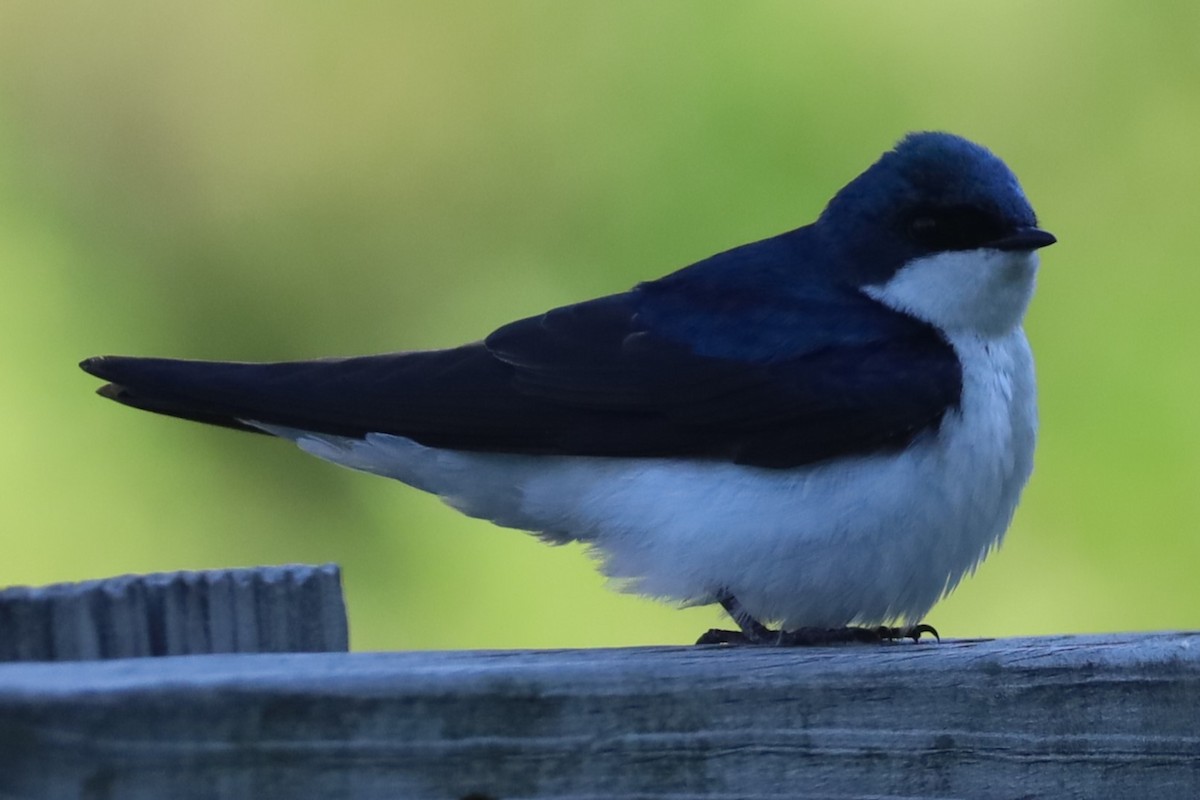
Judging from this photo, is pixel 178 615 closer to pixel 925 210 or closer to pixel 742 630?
pixel 742 630

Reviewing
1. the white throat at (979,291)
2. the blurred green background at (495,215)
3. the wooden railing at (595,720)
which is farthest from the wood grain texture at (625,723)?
the blurred green background at (495,215)

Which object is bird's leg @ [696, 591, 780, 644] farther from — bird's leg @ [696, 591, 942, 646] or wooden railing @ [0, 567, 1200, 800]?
wooden railing @ [0, 567, 1200, 800]

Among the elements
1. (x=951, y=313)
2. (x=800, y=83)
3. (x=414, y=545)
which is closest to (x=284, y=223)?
(x=414, y=545)

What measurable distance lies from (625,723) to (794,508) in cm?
93

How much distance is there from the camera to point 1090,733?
64.2 inches

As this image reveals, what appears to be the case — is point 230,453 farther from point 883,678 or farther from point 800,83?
point 883,678

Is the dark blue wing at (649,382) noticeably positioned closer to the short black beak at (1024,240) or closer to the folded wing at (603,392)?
the folded wing at (603,392)

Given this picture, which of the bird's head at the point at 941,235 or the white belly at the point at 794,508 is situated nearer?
the white belly at the point at 794,508

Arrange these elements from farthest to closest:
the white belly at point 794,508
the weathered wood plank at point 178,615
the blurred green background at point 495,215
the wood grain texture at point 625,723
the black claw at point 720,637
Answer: the blurred green background at point 495,215 → the black claw at point 720,637 → the white belly at point 794,508 → the weathered wood plank at point 178,615 → the wood grain texture at point 625,723

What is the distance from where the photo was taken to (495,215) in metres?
3.82

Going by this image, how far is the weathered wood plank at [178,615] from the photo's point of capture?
4.78 ft

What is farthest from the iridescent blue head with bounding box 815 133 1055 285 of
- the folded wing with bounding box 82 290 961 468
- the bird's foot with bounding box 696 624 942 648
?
the bird's foot with bounding box 696 624 942 648

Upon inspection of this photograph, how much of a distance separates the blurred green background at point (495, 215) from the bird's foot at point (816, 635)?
1004mm

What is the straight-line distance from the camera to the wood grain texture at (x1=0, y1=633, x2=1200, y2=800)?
1.28 metres
